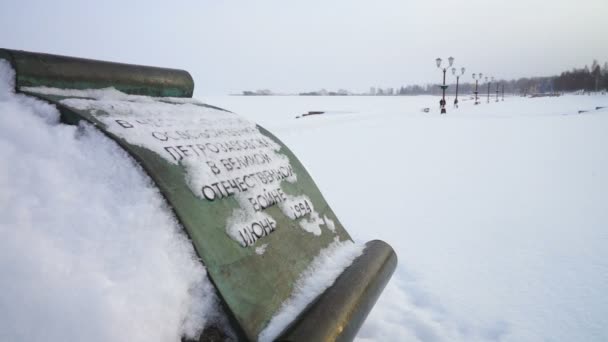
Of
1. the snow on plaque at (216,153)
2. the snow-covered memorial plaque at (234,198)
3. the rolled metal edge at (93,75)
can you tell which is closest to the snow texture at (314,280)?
the snow-covered memorial plaque at (234,198)

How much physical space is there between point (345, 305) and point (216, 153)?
2.59ft

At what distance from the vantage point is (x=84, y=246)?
1.08 m

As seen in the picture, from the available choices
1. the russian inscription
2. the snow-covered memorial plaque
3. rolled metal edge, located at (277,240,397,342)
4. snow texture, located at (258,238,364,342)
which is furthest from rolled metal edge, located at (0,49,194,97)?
rolled metal edge, located at (277,240,397,342)

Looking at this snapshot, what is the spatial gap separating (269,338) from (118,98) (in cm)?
132

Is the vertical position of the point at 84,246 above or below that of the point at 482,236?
above

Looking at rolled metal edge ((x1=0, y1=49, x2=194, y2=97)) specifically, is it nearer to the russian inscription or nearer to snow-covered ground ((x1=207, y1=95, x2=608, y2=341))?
the russian inscription

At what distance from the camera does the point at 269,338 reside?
A: 1.19 metres

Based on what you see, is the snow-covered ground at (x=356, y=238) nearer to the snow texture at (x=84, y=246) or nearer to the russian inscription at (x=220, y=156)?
the snow texture at (x=84, y=246)

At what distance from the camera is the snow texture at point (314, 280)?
125cm

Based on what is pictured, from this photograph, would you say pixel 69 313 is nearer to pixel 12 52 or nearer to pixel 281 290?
pixel 281 290

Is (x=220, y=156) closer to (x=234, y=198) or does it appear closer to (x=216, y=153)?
(x=216, y=153)

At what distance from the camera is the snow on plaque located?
56.0 inches

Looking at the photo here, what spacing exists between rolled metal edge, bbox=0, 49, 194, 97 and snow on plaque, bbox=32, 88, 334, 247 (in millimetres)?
56

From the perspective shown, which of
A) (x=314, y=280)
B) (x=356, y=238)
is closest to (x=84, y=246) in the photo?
(x=314, y=280)
